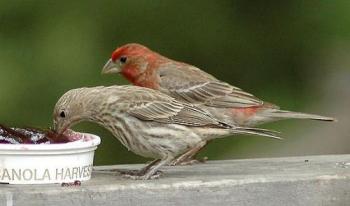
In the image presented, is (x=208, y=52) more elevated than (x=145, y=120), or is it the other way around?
(x=145, y=120)

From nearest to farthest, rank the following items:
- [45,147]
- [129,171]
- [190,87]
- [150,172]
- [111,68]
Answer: [45,147] < [150,172] < [129,171] < [190,87] < [111,68]

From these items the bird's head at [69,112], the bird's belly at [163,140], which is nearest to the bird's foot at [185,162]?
the bird's belly at [163,140]

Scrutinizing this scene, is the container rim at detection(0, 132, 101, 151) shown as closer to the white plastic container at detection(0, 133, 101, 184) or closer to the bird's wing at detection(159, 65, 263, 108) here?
the white plastic container at detection(0, 133, 101, 184)

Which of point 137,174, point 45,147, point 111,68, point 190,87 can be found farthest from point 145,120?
point 111,68

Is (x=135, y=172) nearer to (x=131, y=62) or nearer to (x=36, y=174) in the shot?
(x=36, y=174)

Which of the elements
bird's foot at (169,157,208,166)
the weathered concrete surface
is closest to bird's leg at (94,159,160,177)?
the weathered concrete surface

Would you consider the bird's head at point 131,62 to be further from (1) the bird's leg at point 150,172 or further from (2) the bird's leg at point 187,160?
(1) the bird's leg at point 150,172
